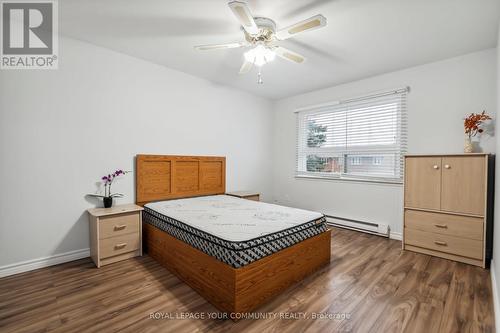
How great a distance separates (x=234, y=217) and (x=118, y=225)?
1304 millimetres

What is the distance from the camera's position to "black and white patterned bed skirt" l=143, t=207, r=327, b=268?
1.73 meters

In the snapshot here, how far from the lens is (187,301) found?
1.87 m

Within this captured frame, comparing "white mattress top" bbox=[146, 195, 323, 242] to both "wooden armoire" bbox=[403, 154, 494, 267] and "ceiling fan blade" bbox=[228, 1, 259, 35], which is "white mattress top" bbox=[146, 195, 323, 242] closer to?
"wooden armoire" bbox=[403, 154, 494, 267]

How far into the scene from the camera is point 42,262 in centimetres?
242

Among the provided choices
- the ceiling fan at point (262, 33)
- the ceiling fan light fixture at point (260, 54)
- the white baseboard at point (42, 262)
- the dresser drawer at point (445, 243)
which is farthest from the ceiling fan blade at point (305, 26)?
the white baseboard at point (42, 262)

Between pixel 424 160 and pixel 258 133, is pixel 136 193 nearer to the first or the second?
pixel 258 133

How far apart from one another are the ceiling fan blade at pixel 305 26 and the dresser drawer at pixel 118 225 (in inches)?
97.0

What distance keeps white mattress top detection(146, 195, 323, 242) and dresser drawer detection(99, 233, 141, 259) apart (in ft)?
1.33

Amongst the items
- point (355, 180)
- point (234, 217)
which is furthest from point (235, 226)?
point (355, 180)

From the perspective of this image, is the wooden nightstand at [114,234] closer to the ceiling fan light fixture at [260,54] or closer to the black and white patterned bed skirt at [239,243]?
the black and white patterned bed skirt at [239,243]

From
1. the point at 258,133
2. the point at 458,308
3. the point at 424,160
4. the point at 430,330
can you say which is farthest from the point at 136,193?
the point at 424,160

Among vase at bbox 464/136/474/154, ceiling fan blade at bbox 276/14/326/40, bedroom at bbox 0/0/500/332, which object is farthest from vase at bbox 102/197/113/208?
vase at bbox 464/136/474/154

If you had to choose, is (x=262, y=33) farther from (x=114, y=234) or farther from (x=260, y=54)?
(x=114, y=234)

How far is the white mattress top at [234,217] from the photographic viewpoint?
198cm
